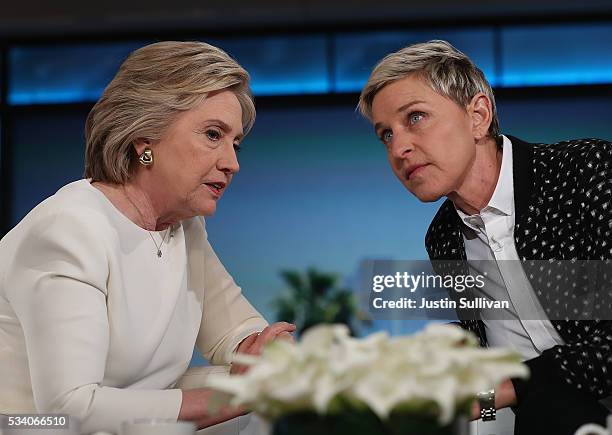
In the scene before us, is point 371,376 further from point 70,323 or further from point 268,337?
point 268,337

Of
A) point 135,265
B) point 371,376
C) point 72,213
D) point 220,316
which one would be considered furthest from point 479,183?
point 371,376

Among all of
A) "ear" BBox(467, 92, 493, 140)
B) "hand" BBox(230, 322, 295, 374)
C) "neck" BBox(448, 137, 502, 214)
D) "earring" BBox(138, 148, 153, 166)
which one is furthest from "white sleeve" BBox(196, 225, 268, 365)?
"ear" BBox(467, 92, 493, 140)

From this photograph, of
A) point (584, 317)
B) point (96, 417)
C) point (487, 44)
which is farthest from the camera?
point (487, 44)

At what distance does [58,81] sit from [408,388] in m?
3.98

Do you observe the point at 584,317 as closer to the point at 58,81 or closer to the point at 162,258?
the point at 162,258

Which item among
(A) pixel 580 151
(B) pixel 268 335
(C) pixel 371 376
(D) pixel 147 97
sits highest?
(D) pixel 147 97

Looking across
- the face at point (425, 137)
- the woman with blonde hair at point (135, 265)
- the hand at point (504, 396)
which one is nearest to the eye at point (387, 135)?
the face at point (425, 137)

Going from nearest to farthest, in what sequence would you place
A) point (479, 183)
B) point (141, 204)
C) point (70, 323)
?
point (70, 323), point (141, 204), point (479, 183)

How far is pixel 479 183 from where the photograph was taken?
2.10 m

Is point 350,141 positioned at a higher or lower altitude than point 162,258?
higher

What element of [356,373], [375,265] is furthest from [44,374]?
[375,265]

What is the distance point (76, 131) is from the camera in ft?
15.0

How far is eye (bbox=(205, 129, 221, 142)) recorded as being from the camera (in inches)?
78.0

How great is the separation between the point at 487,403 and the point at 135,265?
704 mm
